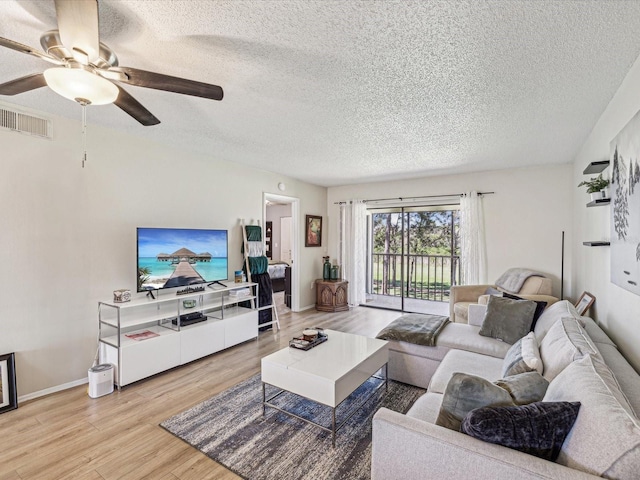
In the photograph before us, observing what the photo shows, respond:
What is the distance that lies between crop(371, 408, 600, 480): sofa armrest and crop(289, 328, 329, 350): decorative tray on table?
1255mm

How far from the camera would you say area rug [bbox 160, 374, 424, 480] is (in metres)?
1.84

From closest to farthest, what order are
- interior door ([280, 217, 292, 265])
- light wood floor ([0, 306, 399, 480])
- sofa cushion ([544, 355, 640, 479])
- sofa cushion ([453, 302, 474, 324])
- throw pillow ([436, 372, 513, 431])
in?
sofa cushion ([544, 355, 640, 479])
throw pillow ([436, 372, 513, 431])
light wood floor ([0, 306, 399, 480])
sofa cushion ([453, 302, 474, 324])
interior door ([280, 217, 292, 265])

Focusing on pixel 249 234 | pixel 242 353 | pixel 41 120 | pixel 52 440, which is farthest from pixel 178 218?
pixel 52 440

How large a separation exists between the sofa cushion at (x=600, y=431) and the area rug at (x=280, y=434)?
1.14 metres

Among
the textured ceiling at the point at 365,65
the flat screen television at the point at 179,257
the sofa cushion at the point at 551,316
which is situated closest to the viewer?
the textured ceiling at the point at 365,65

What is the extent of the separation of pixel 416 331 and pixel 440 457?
1.76 metres

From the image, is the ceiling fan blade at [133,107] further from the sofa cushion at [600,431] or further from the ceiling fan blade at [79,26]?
the sofa cushion at [600,431]

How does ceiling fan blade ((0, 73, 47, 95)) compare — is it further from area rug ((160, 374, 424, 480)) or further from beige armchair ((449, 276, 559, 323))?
beige armchair ((449, 276, 559, 323))

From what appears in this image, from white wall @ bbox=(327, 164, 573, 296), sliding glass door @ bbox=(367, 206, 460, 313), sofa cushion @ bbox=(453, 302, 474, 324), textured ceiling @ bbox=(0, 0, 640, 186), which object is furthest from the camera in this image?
sliding glass door @ bbox=(367, 206, 460, 313)

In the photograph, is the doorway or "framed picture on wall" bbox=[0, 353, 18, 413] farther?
the doorway

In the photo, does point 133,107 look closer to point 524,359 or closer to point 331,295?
point 524,359

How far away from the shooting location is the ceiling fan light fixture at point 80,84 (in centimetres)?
148

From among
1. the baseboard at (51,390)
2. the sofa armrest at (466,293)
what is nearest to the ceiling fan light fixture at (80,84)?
the baseboard at (51,390)

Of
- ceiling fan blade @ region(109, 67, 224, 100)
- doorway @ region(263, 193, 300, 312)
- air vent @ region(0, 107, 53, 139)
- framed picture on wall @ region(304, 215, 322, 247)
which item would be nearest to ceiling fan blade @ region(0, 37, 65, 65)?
ceiling fan blade @ region(109, 67, 224, 100)
